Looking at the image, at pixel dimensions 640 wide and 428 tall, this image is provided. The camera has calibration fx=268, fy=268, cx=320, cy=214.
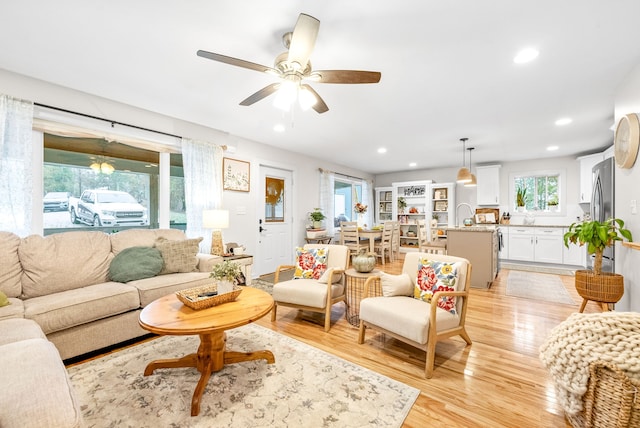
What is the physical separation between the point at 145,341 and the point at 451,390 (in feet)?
8.54

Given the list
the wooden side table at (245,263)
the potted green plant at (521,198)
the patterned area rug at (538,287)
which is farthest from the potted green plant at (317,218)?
the potted green plant at (521,198)

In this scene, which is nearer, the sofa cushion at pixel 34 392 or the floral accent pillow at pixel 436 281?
the sofa cushion at pixel 34 392

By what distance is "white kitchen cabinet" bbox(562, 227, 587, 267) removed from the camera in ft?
18.0

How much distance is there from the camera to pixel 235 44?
211 centimetres

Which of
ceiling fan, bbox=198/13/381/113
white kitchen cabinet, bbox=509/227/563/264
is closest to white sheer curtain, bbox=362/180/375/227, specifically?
white kitchen cabinet, bbox=509/227/563/264

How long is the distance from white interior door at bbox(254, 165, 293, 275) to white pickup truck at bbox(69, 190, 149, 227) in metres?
1.90

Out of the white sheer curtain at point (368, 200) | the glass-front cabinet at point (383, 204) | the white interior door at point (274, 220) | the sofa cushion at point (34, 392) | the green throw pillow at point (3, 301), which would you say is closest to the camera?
the sofa cushion at point (34, 392)

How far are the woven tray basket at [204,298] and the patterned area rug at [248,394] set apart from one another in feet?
1.73

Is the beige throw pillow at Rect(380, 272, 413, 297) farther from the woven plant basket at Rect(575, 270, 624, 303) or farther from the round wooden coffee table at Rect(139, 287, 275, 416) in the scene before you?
the woven plant basket at Rect(575, 270, 624, 303)

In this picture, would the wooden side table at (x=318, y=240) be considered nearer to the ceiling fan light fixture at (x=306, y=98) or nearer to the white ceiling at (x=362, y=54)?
the white ceiling at (x=362, y=54)

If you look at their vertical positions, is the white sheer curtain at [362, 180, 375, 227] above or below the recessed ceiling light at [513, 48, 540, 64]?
below

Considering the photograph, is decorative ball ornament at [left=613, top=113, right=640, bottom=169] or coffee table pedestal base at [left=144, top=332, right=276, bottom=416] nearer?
coffee table pedestal base at [left=144, top=332, right=276, bottom=416]

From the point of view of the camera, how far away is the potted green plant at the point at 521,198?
21.2 ft

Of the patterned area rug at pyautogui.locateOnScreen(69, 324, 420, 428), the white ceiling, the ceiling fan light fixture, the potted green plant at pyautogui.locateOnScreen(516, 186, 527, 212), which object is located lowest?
the patterned area rug at pyautogui.locateOnScreen(69, 324, 420, 428)
